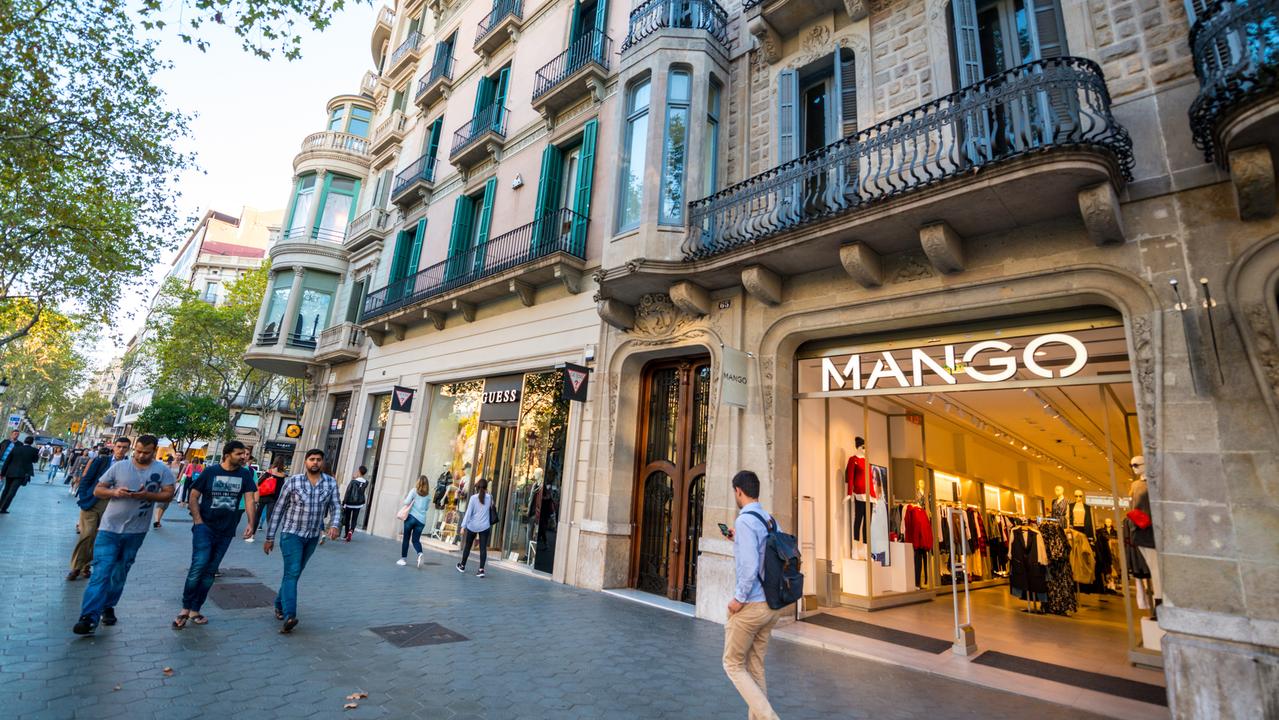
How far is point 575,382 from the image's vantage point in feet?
34.3

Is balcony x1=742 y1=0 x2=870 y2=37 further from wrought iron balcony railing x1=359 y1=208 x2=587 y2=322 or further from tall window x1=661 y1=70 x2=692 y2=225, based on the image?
wrought iron balcony railing x1=359 y1=208 x2=587 y2=322

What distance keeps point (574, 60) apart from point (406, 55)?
37.9 ft

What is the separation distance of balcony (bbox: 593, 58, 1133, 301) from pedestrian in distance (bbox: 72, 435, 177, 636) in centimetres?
646

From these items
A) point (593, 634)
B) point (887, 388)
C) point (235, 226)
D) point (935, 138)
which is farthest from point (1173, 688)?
point (235, 226)

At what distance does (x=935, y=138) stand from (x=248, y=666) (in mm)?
8848

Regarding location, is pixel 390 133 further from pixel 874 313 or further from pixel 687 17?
pixel 874 313

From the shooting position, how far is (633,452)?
10.4 m

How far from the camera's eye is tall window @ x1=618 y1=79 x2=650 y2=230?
9.95 metres

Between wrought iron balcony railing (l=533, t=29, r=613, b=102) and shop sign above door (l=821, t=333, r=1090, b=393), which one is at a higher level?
wrought iron balcony railing (l=533, t=29, r=613, b=102)

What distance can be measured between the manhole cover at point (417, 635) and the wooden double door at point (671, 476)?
13.6 feet

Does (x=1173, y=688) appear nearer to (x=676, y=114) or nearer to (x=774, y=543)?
(x=774, y=543)

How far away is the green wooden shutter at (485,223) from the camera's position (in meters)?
13.8

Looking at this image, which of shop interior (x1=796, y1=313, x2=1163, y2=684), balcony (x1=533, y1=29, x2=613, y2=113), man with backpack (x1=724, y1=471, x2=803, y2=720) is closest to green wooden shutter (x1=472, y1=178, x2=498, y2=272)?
balcony (x1=533, y1=29, x2=613, y2=113)

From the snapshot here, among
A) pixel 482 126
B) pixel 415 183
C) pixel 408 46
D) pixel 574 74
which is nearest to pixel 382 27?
pixel 408 46
